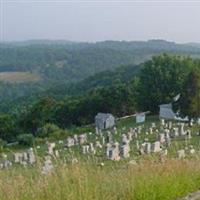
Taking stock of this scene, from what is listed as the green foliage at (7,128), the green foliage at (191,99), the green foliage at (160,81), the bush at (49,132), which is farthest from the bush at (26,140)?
the green foliage at (160,81)

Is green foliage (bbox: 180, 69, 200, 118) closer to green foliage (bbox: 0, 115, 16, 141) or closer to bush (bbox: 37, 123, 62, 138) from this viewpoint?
bush (bbox: 37, 123, 62, 138)

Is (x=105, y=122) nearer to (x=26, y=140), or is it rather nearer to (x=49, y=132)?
(x=49, y=132)

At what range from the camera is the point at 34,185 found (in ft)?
22.4

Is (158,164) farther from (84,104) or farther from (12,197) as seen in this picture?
(84,104)

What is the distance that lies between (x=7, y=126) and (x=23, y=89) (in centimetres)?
11222

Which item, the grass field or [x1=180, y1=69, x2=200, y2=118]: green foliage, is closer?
the grass field

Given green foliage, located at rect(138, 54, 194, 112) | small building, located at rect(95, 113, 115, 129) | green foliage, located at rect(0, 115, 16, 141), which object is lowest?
green foliage, located at rect(0, 115, 16, 141)

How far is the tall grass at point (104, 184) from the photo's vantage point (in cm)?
655

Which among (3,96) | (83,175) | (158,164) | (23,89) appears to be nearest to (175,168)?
(158,164)

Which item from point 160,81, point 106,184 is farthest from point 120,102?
point 106,184

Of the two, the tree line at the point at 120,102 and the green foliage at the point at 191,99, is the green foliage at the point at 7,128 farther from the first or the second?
the green foliage at the point at 191,99

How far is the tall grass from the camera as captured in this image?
6.55 m

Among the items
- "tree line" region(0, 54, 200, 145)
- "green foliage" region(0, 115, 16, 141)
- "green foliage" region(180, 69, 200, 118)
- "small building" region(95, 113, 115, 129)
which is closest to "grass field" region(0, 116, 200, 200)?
"green foliage" region(180, 69, 200, 118)

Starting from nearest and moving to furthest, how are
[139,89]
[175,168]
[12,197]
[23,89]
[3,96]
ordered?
[12,197] < [175,168] < [139,89] < [3,96] < [23,89]
